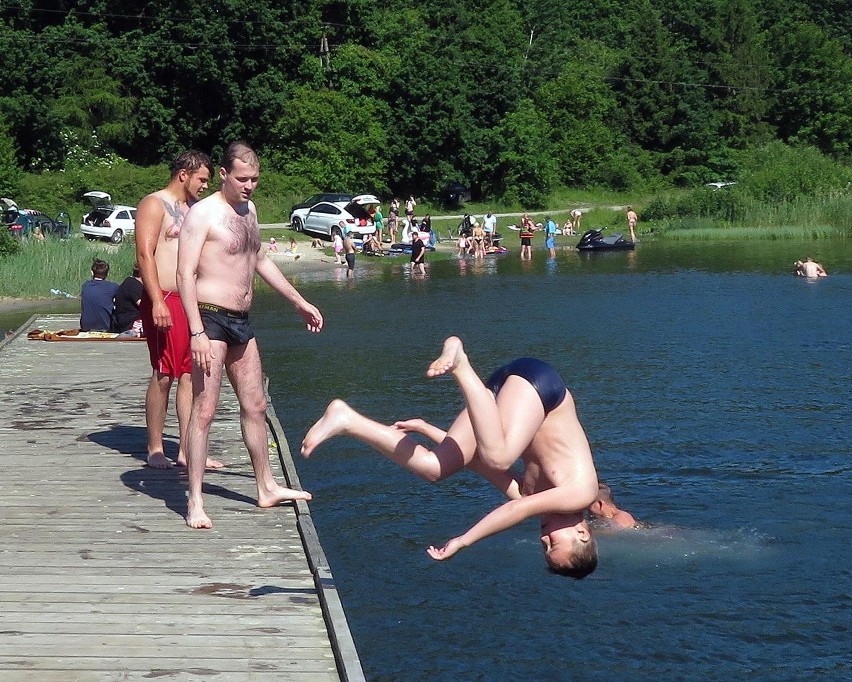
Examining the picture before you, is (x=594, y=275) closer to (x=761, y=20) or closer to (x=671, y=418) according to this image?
(x=671, y=418)

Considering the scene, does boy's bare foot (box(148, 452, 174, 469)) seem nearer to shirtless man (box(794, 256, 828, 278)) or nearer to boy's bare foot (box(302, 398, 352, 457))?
boy's bare foot (box(302, 398, 352, 457))

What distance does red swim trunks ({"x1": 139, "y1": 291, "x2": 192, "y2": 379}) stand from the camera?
878cm

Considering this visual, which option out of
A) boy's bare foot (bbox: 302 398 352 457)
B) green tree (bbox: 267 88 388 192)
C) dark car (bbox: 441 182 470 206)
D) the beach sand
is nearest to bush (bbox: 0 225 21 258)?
the beach sand

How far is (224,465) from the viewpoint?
9.69 m

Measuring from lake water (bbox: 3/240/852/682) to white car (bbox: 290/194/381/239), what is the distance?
70.8ft

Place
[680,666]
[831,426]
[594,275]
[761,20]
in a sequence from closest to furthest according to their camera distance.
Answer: [680,666] < [831,426] < [594,275] < [761,20]

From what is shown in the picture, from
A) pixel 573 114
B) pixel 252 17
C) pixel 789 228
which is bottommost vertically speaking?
pixel 789 228

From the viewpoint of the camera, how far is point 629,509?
11.2m

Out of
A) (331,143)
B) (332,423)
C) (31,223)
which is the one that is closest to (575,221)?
(331,143)

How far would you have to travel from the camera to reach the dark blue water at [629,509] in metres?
8.08

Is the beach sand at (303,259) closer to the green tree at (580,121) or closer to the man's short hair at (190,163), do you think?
the green tree at (580,121)

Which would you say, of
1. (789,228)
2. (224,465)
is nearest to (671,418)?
(224,465)

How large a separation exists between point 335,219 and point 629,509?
3795 centimetres

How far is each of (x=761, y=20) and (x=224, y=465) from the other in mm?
94748
